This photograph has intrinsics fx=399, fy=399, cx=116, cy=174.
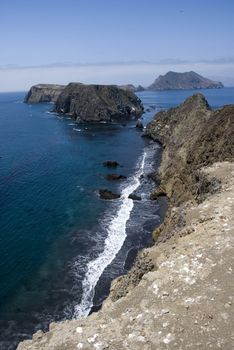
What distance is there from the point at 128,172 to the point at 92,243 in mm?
32162

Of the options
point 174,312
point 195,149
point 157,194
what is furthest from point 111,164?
point 174,312

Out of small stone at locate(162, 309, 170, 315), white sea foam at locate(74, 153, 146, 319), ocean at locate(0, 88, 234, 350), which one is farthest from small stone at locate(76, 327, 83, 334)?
white sea foam at locate(74, 153, 146, 319)

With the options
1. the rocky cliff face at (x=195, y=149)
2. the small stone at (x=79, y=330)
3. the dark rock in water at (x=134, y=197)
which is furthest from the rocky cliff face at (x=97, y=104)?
the small stone at (x=79, y=330)

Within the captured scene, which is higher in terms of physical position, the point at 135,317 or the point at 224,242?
the point at 224,242

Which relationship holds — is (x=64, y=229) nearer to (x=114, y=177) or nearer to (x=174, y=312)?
(x=114, y=177)

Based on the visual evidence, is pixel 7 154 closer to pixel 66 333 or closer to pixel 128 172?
pixel 128 172

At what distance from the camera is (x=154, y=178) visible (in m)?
70.5

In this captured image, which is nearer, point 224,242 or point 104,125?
point 224,242

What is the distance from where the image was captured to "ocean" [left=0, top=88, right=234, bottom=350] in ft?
119

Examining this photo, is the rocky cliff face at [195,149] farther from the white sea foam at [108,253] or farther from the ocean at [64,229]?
the white sea foam at [108,253]

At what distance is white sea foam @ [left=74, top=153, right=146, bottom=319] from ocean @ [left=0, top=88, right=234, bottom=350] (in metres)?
0.10

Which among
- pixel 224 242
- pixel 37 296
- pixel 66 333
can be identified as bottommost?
pixel 37 296

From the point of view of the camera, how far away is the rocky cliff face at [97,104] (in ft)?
509

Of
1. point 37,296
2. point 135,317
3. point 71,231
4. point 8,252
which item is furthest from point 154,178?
point 135,317
